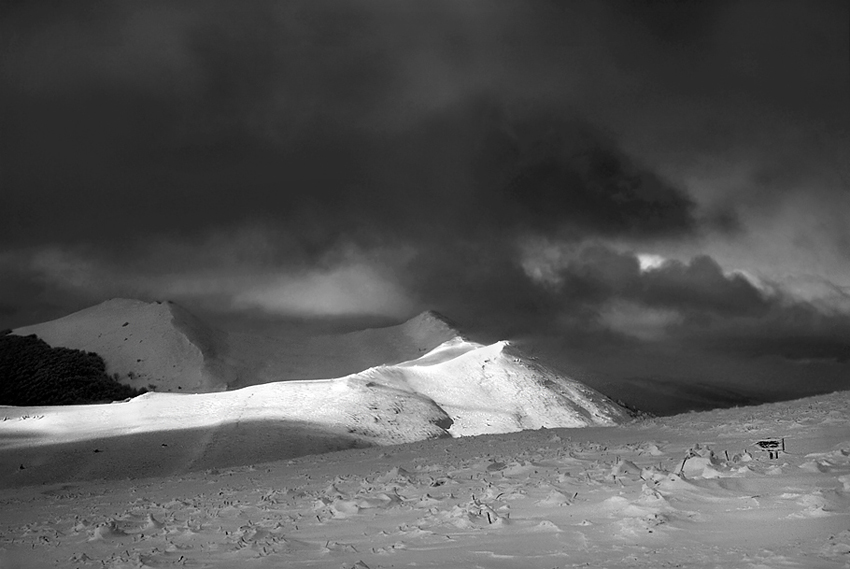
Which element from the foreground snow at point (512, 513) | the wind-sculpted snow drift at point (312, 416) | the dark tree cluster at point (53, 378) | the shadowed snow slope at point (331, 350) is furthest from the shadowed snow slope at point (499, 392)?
the foreground snow at point (512, 513)

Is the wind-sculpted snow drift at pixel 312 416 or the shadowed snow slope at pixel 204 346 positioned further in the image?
the shadowed snow slope at pixel 204 346

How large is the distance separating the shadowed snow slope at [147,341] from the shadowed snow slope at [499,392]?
623 cm

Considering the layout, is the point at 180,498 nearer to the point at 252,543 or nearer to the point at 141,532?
the point at 141,532

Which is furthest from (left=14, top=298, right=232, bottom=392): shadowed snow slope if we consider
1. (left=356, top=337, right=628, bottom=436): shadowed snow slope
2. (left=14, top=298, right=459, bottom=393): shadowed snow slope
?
(left=356, top=337, right=628, bottom=436): shadowed snow slope

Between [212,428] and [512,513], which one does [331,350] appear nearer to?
[212,428]

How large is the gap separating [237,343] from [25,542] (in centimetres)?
1964

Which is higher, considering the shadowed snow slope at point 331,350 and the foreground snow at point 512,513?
the shadowed snow slope at point 331,350

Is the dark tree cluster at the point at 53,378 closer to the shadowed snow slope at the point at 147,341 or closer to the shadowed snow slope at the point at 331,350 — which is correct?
the shadowed snow slope at the point at 147,341

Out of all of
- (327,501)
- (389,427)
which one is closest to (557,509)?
(327,501)

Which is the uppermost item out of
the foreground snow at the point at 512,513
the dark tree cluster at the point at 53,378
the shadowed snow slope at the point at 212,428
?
the dark tree cluster at the point at 53,378

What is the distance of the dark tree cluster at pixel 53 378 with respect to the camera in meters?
18.8

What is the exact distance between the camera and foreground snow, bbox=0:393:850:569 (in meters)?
3.25

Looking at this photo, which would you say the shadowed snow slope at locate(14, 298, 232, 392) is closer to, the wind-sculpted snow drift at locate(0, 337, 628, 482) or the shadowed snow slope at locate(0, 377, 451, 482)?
the wind-sculpted snow drift at locate(0, 337, 628, 482)

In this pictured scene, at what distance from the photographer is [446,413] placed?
1634 centimetres
